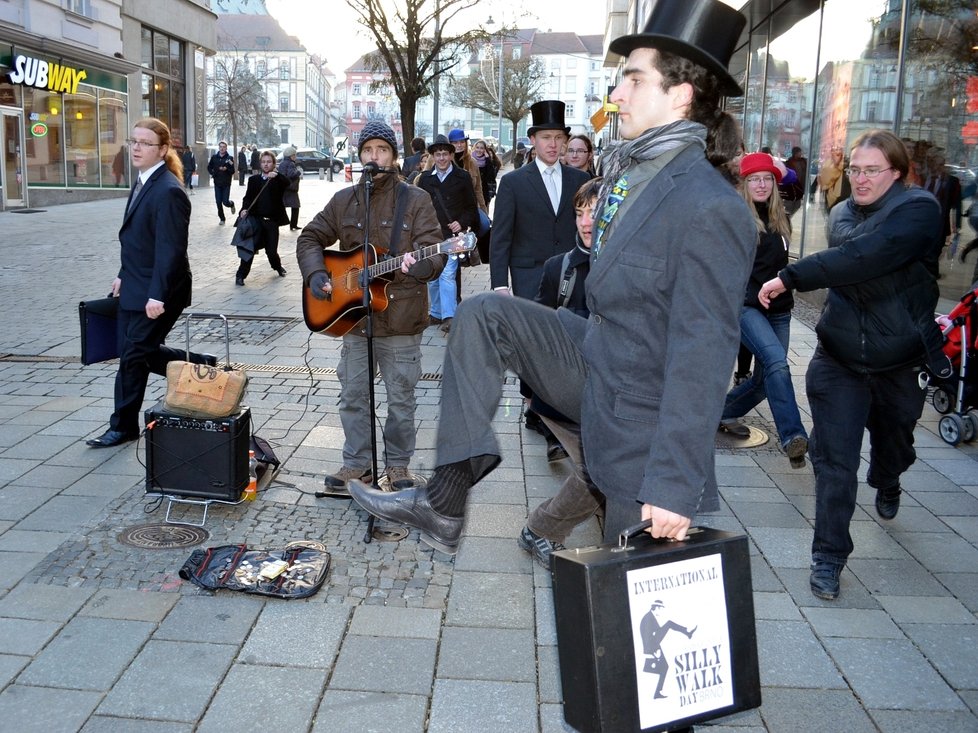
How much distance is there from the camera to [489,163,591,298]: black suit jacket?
6.92m

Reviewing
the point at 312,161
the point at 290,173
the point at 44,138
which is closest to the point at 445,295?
the point at 290,173

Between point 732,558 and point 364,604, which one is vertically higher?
point 732,558

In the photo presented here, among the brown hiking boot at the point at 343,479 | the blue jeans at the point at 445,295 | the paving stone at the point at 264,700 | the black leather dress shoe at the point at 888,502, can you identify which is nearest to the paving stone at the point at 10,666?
the paving stone at the point at 264,700

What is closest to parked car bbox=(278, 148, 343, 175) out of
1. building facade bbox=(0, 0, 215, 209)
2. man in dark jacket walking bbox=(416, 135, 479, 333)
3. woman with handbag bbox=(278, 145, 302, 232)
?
building facade bbox=(0, 0, 215, 209)

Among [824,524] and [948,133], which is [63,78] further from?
[824,524]

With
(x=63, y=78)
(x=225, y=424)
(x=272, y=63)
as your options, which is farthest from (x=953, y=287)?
(x=272, y=63)

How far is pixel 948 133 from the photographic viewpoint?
33.2 feet

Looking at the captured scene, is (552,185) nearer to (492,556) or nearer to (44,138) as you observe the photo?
(492,556)

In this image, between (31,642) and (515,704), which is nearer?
(515,704)

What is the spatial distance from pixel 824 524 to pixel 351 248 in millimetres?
2620

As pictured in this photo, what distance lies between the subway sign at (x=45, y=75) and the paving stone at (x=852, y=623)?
25.0 m

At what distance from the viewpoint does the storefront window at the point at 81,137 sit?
2800 centimetres

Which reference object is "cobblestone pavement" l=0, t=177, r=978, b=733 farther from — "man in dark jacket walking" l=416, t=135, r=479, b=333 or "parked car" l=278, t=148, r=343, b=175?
"parked car" l=278, t=148, r=343, b=175

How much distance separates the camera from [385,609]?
402 centimetres
